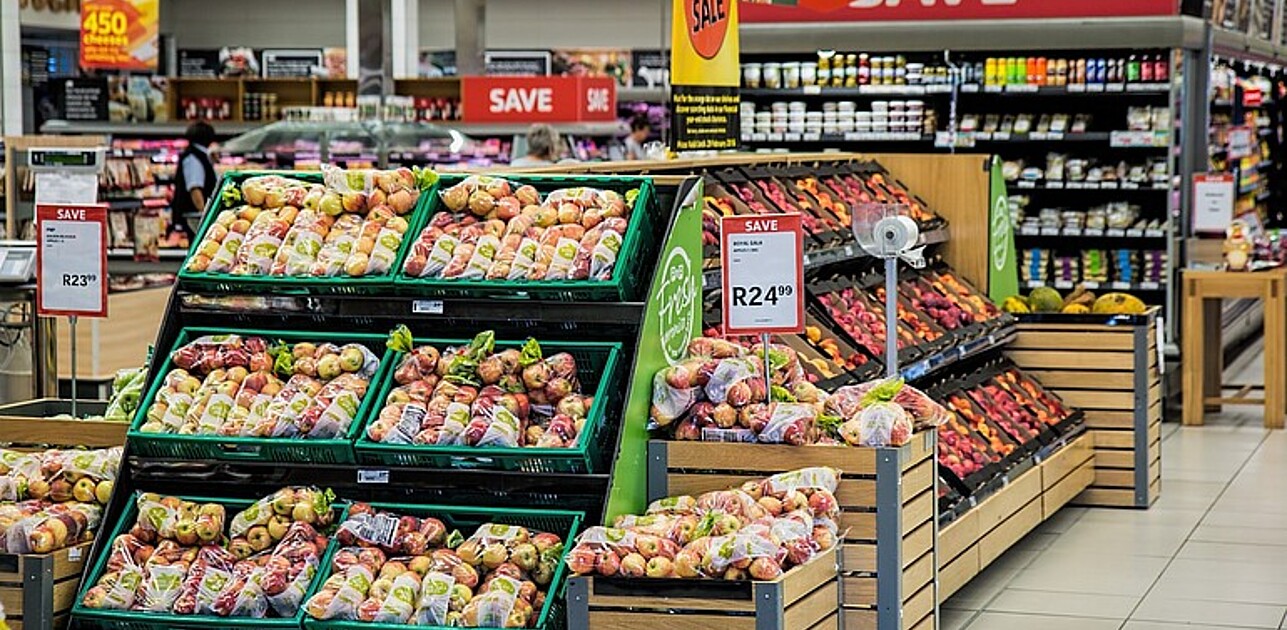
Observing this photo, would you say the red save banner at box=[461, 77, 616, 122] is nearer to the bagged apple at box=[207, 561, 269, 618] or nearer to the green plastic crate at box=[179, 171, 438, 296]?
the green plastic crate at box=[179, 171, 438, 296]

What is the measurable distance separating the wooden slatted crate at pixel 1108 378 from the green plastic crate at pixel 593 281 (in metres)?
3.82

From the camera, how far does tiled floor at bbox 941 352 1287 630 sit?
6453 millimetres

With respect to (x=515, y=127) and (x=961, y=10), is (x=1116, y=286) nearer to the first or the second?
(x=961, y=10)

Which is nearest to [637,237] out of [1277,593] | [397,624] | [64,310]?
[397,624]

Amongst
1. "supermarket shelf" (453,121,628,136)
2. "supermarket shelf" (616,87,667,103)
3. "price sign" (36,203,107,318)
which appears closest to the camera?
"price sign" (36,203,107,318)

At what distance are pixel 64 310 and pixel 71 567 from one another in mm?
1387

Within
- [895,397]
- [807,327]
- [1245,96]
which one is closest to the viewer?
[895,397]

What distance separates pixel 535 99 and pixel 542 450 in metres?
11.6

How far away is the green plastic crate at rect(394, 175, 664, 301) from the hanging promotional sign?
2694 mm

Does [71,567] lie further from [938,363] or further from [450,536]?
[938,363]

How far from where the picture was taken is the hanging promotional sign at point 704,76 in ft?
25.6

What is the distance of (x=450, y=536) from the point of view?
455 centimetres

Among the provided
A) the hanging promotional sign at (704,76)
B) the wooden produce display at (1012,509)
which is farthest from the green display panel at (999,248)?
the hanging promotional sign at (704,76)

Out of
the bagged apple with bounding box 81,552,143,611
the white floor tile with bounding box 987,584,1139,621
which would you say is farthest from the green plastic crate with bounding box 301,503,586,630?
the white floor tile with bounding box 987,584,1139,621
